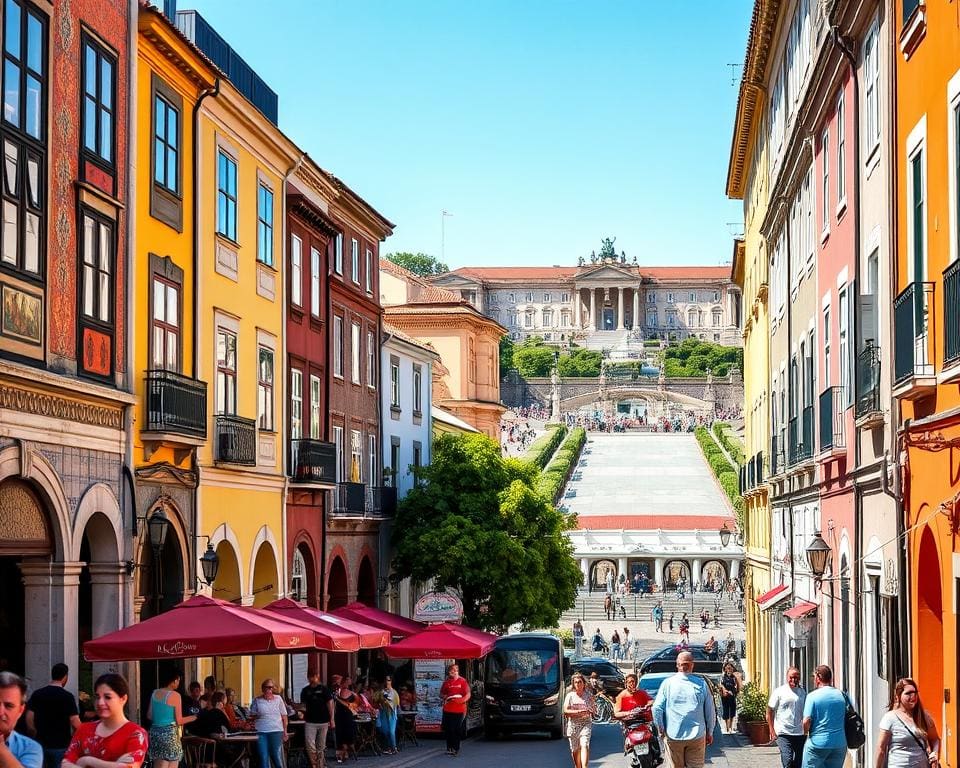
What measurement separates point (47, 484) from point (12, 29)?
5752 mm

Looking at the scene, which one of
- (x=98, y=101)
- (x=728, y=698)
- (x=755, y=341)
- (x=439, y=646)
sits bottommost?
(x=728, y=698)

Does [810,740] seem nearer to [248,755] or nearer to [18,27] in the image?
[248,755]

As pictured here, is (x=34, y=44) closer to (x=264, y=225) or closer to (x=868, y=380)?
(x=868, y=380)

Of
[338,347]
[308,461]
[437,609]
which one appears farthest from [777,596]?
[338,347]

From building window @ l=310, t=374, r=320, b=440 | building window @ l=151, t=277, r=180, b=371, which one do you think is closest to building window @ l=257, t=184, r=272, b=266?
building window @ l=310, t=374, r=320, b=440

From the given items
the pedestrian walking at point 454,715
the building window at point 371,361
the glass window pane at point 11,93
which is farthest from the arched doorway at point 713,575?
the glass window pane at point 11,93

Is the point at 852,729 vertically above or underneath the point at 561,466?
underneath

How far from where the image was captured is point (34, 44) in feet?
69.1

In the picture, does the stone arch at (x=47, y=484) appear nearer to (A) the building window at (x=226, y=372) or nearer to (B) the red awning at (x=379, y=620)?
(A) the building window at (x=226, y=372)

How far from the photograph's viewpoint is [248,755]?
2370 centimetres

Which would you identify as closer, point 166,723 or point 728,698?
point 166,723

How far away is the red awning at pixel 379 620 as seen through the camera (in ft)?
107

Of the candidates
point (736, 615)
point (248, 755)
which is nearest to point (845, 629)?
point (248, 755)

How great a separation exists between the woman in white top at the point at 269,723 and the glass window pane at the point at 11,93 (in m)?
8.11
